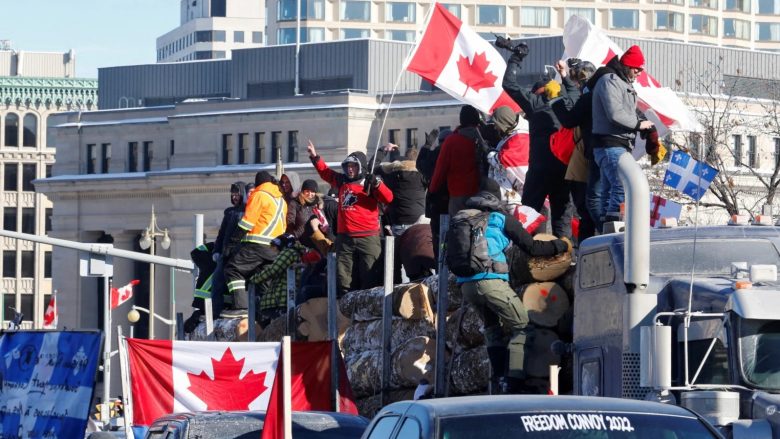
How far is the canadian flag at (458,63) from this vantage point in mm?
20953

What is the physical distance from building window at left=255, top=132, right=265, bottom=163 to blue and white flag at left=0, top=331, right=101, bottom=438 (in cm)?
8764

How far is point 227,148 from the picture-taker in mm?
107188

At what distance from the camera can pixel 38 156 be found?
146m

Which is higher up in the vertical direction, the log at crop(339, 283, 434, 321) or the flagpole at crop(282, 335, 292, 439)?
the log at crop(339, 283, 434, 321)

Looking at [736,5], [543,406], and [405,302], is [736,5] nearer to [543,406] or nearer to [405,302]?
[405,302]

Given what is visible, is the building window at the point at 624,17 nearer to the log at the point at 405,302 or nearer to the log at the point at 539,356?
the log at the point at 405,302

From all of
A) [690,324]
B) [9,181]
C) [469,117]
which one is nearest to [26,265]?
[9,181]

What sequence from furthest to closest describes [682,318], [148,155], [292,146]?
1. [148,155]
2. [292,146]
3. [682,318]

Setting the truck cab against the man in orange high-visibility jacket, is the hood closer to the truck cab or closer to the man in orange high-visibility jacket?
the man in orange high-visibility jacket

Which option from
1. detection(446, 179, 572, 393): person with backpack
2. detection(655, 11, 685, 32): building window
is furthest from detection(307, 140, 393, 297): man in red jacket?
detection(655, 11, 685, 32): building window

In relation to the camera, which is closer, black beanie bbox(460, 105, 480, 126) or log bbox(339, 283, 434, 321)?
log bbox(339, 283, 434, 321)

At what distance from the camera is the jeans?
1527 cm

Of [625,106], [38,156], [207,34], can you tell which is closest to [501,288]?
[625,106]

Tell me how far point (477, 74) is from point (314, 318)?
3272 millimetres
